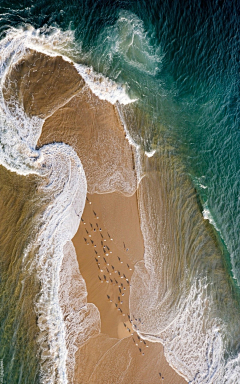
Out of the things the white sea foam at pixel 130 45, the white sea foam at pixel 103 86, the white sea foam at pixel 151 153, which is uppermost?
the white sea foam at pixel 130 45

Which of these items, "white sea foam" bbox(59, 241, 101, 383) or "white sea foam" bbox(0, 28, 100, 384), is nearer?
"white sea foam" bbox(0, 28, 100, 384)

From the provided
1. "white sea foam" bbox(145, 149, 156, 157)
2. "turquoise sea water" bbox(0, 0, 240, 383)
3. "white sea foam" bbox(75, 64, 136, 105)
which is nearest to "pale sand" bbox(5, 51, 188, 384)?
"white sea foam" bbox(75, 64, 136, 105)

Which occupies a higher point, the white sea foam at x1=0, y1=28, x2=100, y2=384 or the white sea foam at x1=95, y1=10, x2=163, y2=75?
the white sea foam at x1=95, y1=10, x2=163, y2=75

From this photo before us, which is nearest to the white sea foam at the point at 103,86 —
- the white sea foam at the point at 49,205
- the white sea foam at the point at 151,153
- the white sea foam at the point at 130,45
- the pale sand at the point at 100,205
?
the pale sand at the point at 100,205

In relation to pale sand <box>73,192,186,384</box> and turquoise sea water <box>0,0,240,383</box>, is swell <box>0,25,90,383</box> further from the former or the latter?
turquoise sea water <box>0,0,240,383</box>

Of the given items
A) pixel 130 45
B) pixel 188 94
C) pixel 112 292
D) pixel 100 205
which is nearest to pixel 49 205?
pixel 100 205

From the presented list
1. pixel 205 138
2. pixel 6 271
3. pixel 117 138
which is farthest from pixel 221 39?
pixel 6 271

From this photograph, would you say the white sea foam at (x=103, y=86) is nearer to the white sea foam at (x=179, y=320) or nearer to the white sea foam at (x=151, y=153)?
the white sea foam at (x=151, y=153)
